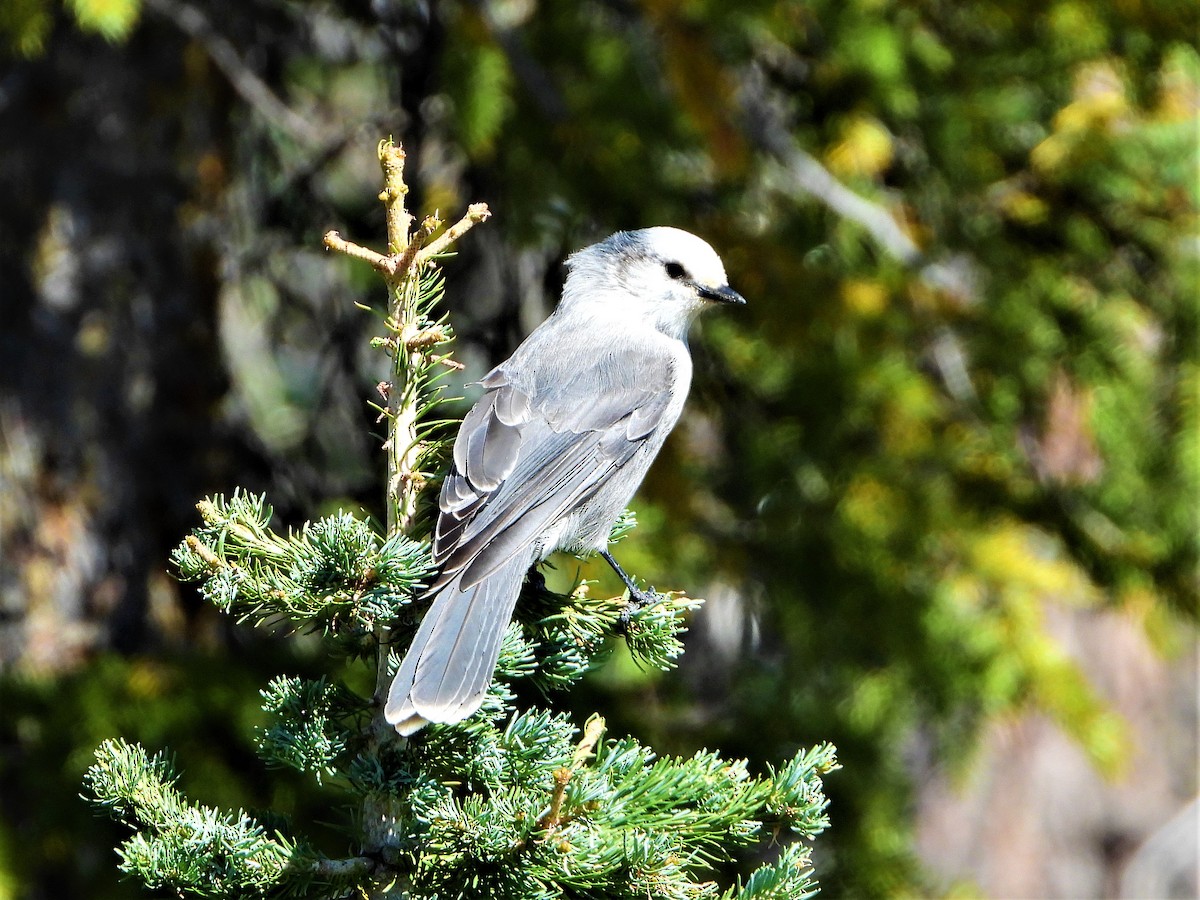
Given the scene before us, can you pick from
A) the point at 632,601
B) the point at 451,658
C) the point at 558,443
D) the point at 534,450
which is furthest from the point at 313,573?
the point at 558,443

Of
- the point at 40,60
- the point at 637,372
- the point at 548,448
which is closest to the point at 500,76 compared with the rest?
the point at 637,372

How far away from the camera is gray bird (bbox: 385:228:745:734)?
1.92m

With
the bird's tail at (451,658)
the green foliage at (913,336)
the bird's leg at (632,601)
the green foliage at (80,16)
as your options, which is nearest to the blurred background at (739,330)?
the green foliage at (913,336)

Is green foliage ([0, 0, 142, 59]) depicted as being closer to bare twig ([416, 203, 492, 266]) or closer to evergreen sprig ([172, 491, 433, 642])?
bare twig ([416, 203, 492, 266])

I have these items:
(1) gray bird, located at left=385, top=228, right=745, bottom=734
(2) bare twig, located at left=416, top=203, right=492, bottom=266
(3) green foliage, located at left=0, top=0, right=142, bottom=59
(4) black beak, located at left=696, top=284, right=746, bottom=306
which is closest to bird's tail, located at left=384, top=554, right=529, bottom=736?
(1) gray bird, located at left=385, top=228, right=745, bottom=734

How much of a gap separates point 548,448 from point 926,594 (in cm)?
174

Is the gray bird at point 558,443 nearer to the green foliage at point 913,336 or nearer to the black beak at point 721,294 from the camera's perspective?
the black beak at point 721,294

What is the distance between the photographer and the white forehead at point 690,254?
3486mm

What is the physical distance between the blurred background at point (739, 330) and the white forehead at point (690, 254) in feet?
0.83

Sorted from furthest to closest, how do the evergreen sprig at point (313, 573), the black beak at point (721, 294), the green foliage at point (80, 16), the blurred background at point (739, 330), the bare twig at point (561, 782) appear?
1. the blurred background at point (739, 330)
2. the black beak at point (721, 294)
3. the green foliage at point (80, 16)
4. the evergreen sprig at point (313, 573)
5. the bare twig at point (561, 782)

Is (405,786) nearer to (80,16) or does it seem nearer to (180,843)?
(180,843)

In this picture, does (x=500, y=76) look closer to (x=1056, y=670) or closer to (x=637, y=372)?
(x=637, y=372)

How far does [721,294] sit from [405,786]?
6.45ft

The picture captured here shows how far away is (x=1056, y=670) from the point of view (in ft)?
13.2
